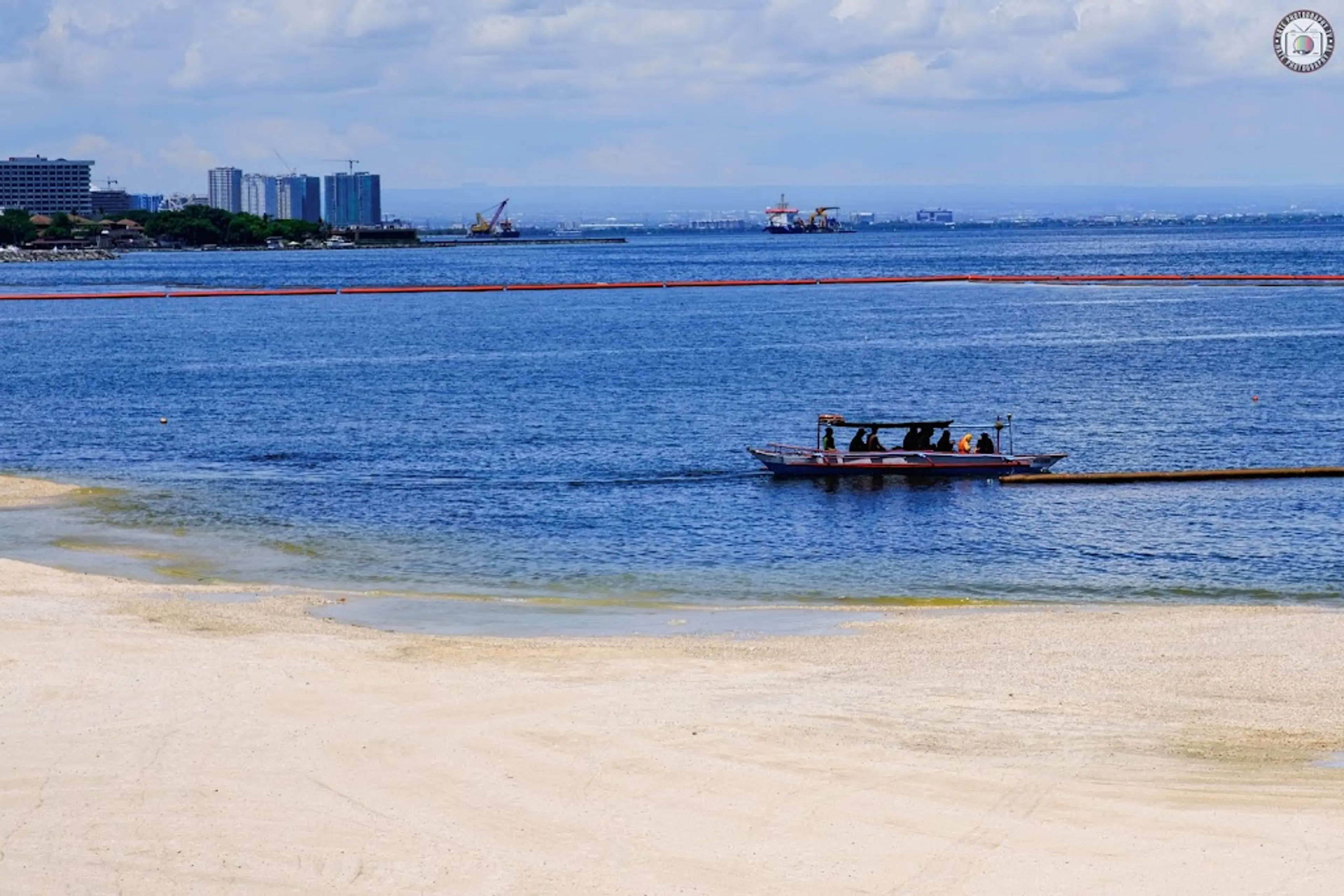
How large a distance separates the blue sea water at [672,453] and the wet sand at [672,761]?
725cm

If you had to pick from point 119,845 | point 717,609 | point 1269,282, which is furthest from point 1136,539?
point 1269,282

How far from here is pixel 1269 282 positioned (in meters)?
Answer: 162

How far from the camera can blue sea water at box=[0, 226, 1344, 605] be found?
36438mm

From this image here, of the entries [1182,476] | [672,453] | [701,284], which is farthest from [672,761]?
[701,284]

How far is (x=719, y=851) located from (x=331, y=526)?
2632cm

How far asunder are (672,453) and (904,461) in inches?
353

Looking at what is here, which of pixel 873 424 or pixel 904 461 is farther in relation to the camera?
pixel 873 424

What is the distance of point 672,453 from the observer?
185 feet

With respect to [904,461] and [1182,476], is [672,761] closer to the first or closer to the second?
[1182,476]

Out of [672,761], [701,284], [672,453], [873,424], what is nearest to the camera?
[672,761]

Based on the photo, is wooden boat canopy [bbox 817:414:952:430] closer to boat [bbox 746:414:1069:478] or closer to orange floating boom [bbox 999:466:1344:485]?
boat [bbox 746:414:1069:478]

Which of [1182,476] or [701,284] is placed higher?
[701,284]

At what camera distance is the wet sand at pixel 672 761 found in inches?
Answer: 677

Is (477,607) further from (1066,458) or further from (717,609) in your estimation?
(1066,458)
